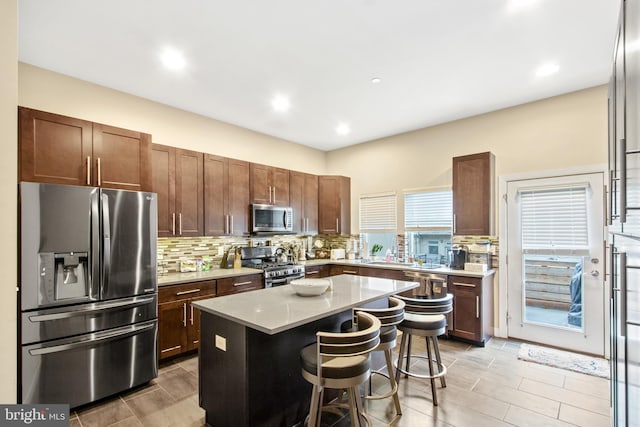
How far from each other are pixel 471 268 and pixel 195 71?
3.95 m

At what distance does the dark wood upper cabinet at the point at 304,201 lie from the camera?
5.24 meters

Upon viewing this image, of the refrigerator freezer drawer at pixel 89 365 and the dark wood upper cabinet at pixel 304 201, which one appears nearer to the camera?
the refrigerator freezer drawer at pixel 89 365

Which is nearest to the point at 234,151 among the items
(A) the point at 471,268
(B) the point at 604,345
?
(A) the point at 471,268

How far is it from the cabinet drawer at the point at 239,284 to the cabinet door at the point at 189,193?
713mm

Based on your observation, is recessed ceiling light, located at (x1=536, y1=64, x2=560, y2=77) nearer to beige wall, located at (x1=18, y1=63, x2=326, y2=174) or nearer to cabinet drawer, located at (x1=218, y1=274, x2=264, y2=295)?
beige wall, located at (x1=18, y1=63, x2=326, y2=174)

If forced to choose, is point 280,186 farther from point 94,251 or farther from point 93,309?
point 93,309

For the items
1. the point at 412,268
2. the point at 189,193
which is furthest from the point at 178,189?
the point at 412,268

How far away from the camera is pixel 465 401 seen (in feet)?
8.63

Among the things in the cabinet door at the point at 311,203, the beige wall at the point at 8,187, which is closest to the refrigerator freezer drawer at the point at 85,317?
the beige wall at the point at 8,187

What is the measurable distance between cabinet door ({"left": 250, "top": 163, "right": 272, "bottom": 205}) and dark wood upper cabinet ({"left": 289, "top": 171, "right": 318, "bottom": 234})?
472 millimetres

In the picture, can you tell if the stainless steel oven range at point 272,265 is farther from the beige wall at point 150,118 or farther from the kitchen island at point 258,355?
the kitchen island at point 258,355

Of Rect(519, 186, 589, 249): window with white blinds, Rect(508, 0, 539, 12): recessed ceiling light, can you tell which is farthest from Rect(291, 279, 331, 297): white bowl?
Rect(519, 186, 589, 249): window with white blinds

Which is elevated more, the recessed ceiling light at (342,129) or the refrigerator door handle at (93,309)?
the recessed ceiling light at (342,129)

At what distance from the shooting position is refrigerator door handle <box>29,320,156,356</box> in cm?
239
